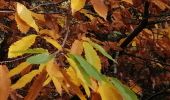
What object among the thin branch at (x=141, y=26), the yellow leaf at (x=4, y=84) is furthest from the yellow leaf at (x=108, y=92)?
the thin branch at (x=141, y=26)

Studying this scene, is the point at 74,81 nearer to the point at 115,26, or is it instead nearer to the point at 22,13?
the point at 22,13

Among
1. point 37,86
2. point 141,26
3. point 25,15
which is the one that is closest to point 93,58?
point 37,86

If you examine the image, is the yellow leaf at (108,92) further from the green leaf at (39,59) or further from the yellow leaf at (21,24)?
the yellow leaf at (21,24)

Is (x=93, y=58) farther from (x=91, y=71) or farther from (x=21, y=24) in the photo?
(x=21, y=24)

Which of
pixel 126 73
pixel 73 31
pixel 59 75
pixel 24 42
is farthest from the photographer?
pixel 126 73

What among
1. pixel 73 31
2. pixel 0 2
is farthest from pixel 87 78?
pixel 73 31
